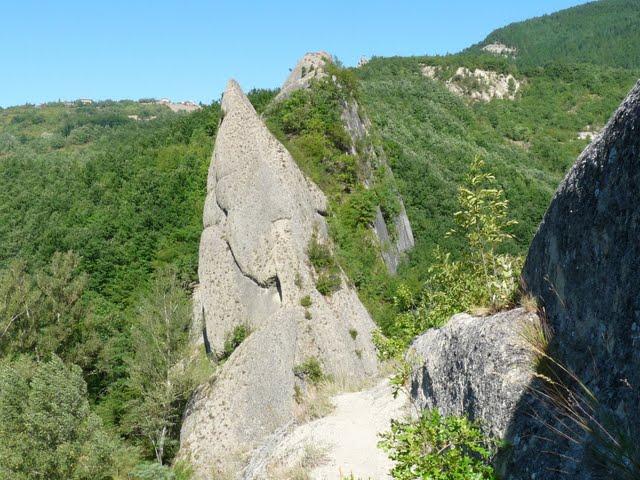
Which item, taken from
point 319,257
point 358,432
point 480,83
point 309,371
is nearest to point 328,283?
point 319,257

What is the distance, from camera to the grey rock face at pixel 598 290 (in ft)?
13.1

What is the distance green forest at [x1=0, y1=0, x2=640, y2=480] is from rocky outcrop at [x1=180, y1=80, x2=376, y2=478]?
136cm

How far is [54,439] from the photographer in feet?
57.5

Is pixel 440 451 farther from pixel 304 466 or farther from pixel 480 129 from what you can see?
pixel 480 129

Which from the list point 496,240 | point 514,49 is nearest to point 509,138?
point 496,240

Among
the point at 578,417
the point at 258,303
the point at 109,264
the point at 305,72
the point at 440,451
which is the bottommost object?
the point at 258,303

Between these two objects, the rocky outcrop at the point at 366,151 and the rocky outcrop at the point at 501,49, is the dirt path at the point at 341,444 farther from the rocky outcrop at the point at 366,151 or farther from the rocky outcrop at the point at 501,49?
the rocky outcrop at the point at 501,49

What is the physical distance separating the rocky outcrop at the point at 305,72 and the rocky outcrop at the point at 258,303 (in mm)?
7708

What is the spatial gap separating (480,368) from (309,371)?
412 inches

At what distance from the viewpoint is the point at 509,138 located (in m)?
80.9

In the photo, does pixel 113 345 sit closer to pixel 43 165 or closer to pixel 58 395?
pixel 58 395

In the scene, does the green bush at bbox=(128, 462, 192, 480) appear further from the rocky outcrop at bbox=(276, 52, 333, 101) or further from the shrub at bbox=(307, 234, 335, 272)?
the rocky outcrop at bbox=(276, 52, 333, 101)

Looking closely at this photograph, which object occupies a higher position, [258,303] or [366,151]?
[366,151]

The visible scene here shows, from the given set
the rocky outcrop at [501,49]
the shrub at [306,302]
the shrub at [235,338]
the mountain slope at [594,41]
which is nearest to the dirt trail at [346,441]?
the shrub at [306,302]
